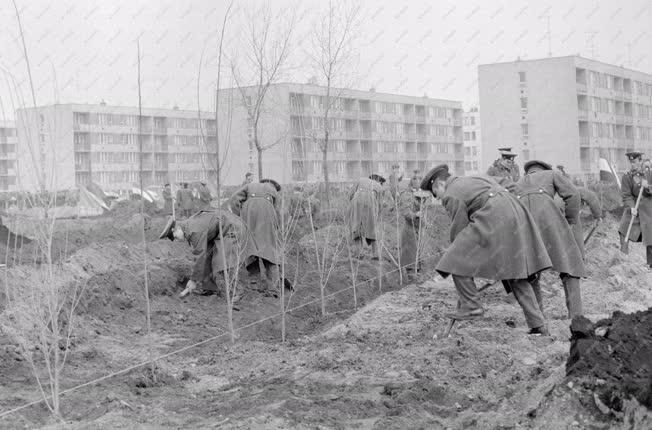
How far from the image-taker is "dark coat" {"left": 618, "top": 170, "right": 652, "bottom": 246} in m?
11.9

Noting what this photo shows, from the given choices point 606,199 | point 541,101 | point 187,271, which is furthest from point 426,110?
point 187,271

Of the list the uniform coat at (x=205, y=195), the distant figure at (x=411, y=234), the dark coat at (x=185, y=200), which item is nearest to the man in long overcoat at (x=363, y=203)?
the distant figure at (x=411, y=234)

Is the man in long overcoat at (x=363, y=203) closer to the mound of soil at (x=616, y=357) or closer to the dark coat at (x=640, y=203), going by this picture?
the dark coat at (x=640, y=203)

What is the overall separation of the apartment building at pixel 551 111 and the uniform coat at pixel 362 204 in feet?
165

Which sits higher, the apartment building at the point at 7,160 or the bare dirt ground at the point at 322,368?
the apartment building at the point at 7,160

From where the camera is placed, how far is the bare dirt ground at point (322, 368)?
536cm

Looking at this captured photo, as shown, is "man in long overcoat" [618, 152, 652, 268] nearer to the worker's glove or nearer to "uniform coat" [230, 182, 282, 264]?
"uniform coat" [230, 182, 282, 264]

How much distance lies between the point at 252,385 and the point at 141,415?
0.99 m

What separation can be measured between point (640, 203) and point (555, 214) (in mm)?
4453

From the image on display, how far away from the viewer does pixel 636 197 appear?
40.2 ft

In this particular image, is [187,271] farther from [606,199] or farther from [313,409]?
[606,199]

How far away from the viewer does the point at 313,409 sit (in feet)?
18.2

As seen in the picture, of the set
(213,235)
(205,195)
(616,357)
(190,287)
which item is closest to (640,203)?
(213,235)

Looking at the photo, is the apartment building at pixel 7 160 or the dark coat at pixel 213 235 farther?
the apartment building at pixel 7 160
